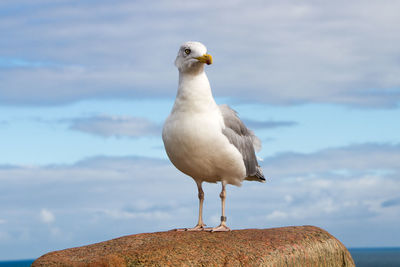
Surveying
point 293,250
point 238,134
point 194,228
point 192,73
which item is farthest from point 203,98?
point 293,250

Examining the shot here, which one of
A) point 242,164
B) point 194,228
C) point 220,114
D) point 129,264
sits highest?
point 220,114

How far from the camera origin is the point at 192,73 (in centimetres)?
1191

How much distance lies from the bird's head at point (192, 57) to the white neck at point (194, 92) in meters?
0.14

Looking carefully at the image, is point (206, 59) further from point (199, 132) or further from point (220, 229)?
point (220, 229)

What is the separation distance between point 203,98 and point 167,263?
11.1 feet

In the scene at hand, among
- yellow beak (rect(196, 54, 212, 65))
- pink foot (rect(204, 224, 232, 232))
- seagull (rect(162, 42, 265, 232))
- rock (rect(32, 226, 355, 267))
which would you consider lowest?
rock (rect(32, 226, 355, 267))

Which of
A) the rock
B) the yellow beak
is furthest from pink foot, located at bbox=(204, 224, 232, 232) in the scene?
the yellow beak

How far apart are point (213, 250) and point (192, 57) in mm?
3724

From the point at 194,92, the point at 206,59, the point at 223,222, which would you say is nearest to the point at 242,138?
the point at 194,92

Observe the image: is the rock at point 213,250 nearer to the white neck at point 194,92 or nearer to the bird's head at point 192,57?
the white neck at point 194,92

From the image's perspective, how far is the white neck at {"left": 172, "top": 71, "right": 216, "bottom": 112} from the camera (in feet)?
39.0

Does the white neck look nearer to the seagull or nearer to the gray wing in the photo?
the seagull

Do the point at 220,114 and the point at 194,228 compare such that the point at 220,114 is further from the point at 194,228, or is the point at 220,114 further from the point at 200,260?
the point at 200,260

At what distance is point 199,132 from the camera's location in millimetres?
11734
